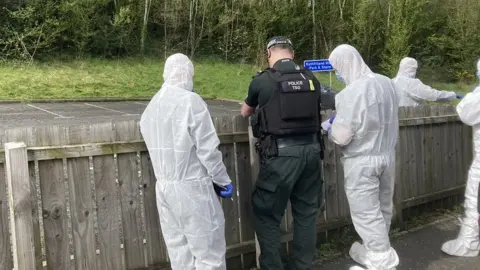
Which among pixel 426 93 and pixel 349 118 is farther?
pixel 426 93

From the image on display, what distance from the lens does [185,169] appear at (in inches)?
123

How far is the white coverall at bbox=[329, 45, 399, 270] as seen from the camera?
3740 mm

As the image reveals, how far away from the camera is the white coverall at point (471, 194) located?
4.33 m

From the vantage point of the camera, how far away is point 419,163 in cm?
569

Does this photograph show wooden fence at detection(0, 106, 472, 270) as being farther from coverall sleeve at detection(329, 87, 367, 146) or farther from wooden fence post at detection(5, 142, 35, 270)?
coverall sleeve at detection(329, 87, 367, 146)

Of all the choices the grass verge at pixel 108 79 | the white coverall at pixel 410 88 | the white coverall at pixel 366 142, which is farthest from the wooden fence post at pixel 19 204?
the grass verge at pixel 108 79

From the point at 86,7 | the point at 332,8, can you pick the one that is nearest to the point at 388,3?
the point at 332,8

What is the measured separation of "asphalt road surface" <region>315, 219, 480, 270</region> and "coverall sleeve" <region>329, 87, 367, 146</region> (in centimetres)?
135

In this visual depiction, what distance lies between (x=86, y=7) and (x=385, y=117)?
2222 centimetres

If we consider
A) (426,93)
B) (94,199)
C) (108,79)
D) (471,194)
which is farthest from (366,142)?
(108,79)

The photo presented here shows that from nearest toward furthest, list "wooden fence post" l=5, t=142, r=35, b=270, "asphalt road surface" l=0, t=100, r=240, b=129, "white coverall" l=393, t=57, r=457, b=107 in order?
"wooden fence post" l=5, t=142, r=35, b=270 → "white coverall" l=393, t=57, r=457, b=107 → "asphalt road surface" l=0, t=100, r=240, b=129

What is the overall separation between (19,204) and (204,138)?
4.28ft

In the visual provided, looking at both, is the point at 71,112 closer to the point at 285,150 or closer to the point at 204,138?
the point at 285,150

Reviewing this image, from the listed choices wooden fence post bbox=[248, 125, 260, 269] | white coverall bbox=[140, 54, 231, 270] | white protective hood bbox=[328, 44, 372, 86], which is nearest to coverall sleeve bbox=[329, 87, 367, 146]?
white protective hood bbox=[328, 44, 372, 86]
